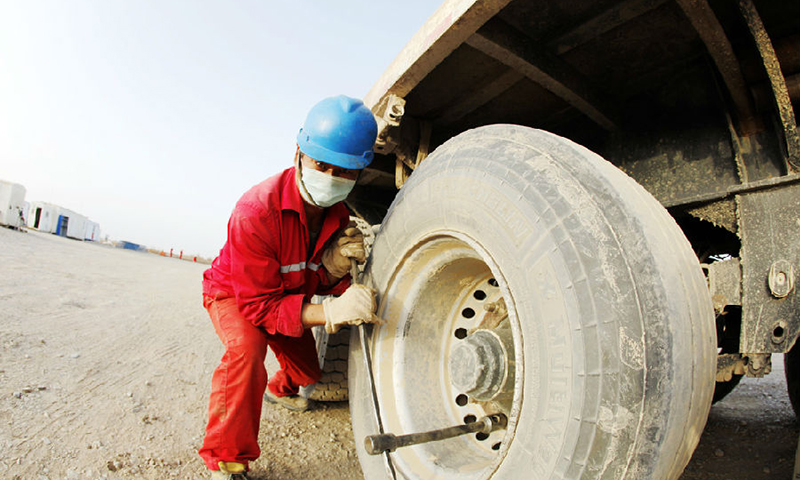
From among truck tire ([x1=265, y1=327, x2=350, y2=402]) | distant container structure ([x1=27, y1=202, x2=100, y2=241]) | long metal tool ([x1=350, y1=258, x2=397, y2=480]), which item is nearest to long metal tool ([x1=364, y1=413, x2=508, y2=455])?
long metal tool ([x1=350, y1=258, x2=397, y2=480])

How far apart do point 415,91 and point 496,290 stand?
37.9 inches

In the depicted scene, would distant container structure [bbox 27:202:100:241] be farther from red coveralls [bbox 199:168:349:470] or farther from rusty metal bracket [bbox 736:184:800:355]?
rusty metal bracket [bbox 736:184:800:355]

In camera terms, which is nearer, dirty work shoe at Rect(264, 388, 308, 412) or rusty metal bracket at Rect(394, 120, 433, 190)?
rusty metal bracket at Rect(394, 120, 433, 190)

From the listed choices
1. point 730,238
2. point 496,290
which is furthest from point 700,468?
point 496,290

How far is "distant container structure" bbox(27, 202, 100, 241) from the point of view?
71.6 feet

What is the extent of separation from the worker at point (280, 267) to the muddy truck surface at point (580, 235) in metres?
0.16

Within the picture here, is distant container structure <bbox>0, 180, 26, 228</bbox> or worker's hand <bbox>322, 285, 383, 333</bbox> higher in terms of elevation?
distant container structure <bbox>0, 180, 26, 228</bbox>

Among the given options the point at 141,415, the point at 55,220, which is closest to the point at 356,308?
the point at 141,415

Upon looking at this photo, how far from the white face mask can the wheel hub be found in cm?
89

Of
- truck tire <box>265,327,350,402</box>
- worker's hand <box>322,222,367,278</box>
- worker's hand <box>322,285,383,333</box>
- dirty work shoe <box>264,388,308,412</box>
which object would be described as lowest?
dirty work shoe <box>264,388,308,412</box>

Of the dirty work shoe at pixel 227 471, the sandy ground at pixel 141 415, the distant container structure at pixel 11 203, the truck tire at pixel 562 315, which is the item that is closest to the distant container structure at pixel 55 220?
the distant container structure at pixel 11 203

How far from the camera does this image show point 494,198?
3.77 ft

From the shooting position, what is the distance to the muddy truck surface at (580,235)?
Answer: 2.84 ft

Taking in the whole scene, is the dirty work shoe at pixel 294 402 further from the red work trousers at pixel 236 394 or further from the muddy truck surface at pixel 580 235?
the muddy truck surface at pixel 580 235
